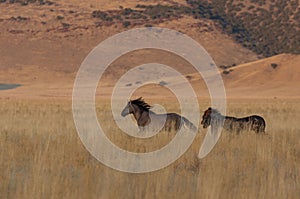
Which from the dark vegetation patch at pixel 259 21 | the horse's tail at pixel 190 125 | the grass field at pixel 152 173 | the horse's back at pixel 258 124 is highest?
the dark vegetation patch at pixel 259 21

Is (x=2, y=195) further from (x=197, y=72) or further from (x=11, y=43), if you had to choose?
(x=11, y=43)

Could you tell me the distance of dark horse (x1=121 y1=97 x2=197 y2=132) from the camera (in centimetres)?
1464

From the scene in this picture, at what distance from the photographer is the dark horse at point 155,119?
14.6m

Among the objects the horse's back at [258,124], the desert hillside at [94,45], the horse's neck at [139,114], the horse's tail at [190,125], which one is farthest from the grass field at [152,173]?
the desert hillside at [94,45]

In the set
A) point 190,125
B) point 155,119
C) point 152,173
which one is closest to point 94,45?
point 155,119

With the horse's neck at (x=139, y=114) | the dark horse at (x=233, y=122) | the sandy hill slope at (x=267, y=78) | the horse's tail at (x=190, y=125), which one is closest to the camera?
the dark horse at (x=233, y=122)

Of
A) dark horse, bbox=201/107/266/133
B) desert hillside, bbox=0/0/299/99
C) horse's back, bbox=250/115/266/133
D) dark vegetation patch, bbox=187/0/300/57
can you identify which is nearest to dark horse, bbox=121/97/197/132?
dark horse, bbox=201/107/266/133

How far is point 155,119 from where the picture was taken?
15062 millimetres

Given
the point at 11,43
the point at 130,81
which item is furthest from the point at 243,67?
the point at 11,43

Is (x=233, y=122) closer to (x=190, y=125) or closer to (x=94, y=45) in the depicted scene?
(x=190, y=125)

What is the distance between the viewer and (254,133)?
13.8 meters

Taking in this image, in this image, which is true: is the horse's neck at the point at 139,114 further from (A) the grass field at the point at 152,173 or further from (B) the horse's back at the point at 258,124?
(A) the grass field at the point at 152,173

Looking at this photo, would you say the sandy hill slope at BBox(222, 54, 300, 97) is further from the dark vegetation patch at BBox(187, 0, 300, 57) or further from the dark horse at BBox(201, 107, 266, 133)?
the dark horse at BBox(201, 107, 266, 133)

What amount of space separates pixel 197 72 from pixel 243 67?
7577 millimetres
